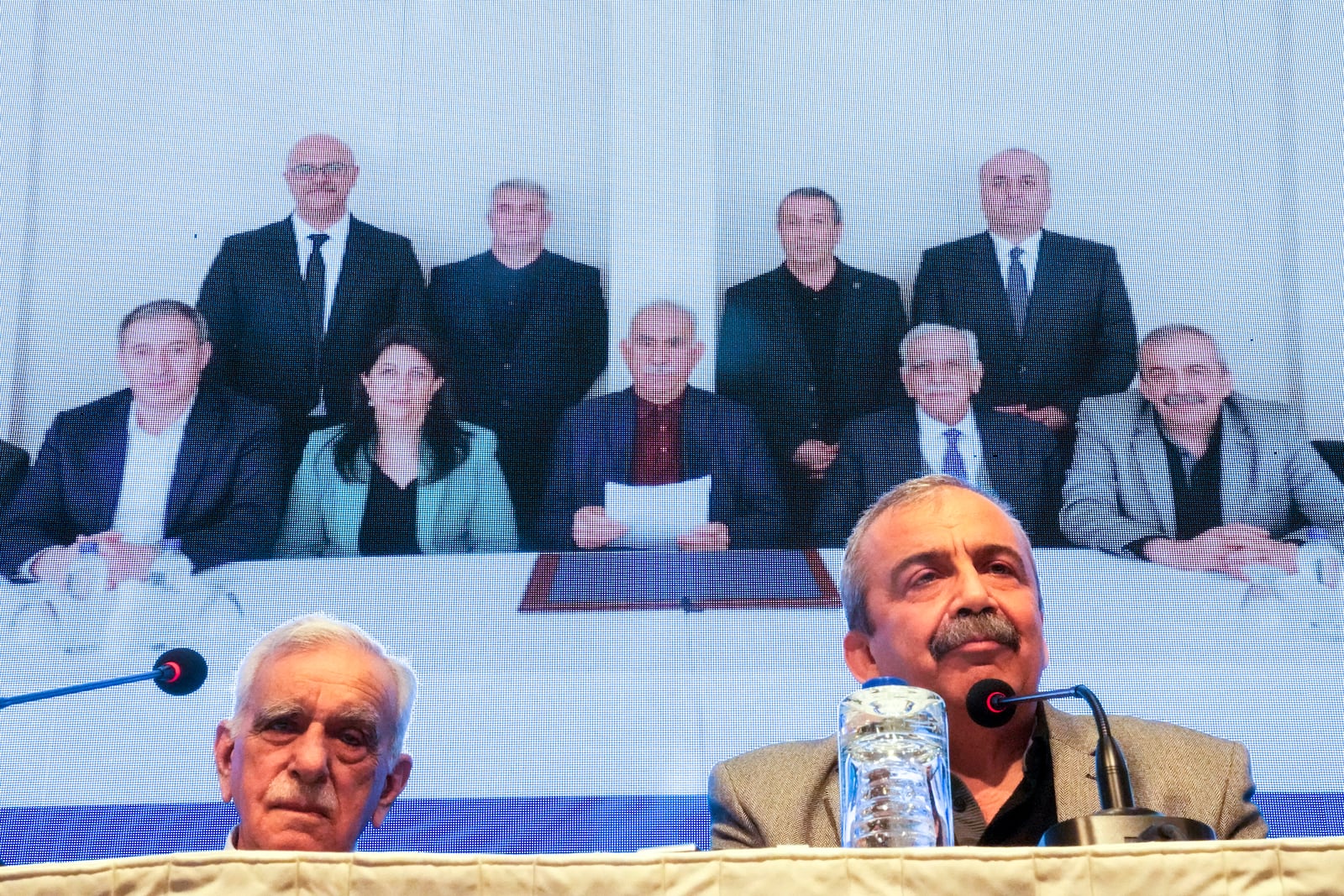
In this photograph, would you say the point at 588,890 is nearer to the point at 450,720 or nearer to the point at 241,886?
the point at 241,886

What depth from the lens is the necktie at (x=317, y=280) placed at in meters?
3.57

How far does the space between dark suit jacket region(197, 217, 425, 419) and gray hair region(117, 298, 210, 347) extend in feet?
0.07

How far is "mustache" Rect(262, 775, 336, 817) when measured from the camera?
1744 mm

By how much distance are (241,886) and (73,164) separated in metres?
2.89

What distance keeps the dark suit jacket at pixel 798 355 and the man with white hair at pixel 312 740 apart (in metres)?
1.70

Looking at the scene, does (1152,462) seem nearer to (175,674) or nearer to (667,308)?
(667,308)

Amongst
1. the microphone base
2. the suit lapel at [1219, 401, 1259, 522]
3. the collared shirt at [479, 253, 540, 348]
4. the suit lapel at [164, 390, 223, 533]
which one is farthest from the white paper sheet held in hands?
the microphone base

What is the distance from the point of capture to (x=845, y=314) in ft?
11.7

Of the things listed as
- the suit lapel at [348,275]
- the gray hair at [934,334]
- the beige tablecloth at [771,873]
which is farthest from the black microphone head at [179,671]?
the gray hair at [934,334]

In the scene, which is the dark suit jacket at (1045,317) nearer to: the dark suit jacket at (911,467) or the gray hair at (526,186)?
the dark suit jacket at (911,467)

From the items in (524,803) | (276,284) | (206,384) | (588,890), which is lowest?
(524,803)

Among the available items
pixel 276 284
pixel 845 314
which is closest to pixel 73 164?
pixel 276 284

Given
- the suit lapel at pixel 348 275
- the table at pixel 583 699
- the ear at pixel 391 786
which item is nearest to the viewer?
the ear at pixel 391 786

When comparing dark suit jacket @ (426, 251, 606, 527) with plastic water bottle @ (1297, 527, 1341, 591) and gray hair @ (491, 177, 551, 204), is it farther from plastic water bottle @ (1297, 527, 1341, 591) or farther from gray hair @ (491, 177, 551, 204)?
plastic water bottle @ (1297, 527, 1341, 591)
